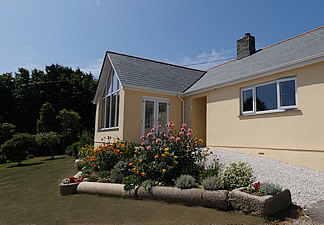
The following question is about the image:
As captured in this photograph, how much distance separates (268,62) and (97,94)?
36.4 ft

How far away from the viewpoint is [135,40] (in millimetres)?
12781

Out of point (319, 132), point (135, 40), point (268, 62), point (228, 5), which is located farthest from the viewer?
point (135, 40)

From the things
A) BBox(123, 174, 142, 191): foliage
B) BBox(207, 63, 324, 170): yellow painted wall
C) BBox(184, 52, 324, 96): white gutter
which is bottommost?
BBox(123, 174, 142, 191): foliage

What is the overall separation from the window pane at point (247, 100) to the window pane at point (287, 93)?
4.32 feet

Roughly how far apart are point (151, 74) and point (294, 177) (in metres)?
9.11

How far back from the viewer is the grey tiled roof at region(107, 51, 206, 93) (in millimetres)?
11440

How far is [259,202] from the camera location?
352cm

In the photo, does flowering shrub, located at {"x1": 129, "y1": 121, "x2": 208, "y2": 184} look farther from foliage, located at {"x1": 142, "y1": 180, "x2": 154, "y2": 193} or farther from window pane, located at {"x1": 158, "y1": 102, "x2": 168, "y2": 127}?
window pane, located at {"x1": 158, "y1": 102, "x2": 168, "y2": 127}

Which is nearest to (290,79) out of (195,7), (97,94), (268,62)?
(268,62)

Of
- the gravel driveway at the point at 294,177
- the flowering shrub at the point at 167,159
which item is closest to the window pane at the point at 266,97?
the gravel driveway at the point at 294,177

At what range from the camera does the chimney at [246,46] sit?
12.6 metres

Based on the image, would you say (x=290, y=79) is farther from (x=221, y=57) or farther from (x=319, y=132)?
(x=221, y=57)

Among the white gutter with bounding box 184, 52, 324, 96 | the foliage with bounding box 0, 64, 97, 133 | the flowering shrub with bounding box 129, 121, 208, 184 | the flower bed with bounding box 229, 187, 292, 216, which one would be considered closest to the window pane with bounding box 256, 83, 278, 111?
the white gutter with bounding box 184, 52, 324, 96

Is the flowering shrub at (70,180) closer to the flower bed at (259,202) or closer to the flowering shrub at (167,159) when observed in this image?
the flowering shrub at (167,159)
